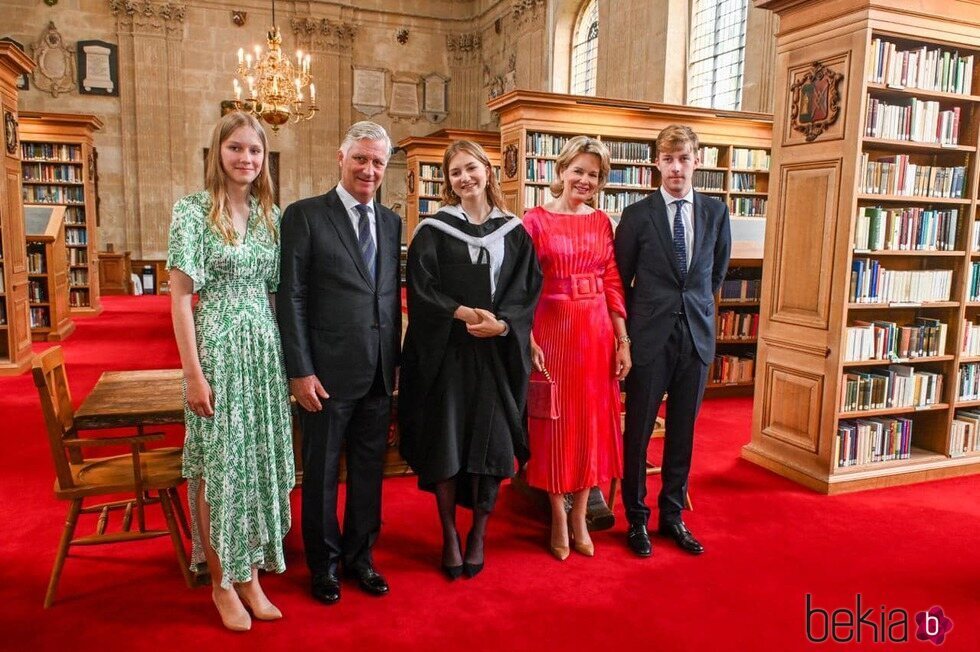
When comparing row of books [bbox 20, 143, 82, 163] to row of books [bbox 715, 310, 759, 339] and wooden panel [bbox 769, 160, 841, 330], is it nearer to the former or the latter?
row of books [bbox 715, 310, 759, 339]

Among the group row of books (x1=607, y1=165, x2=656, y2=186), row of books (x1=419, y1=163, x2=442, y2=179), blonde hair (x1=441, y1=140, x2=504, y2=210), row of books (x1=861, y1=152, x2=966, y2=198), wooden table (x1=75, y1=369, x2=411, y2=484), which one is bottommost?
wooden table (x1=75, y1=369, x2=411, y2=484)

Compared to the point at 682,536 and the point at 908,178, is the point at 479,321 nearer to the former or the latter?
the point at 682,536

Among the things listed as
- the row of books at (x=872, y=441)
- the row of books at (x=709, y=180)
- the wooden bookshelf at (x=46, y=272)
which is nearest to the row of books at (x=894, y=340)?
the row of books at (x=872, y=441)

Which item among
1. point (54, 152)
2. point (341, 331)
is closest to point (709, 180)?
point (341, 331)

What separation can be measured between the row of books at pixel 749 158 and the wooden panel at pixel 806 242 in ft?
17.2

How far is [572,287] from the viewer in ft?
9.86

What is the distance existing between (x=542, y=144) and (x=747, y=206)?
2.85 m

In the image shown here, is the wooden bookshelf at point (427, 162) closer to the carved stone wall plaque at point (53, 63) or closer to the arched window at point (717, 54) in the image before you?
the arched window at point (717, 54)

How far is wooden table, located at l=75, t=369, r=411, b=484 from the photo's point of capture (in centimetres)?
266

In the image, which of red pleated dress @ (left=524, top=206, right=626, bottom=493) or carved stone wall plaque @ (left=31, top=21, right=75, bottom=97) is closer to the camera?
red pleated dress @ (left=524, top=206, right=626, bottom=493)

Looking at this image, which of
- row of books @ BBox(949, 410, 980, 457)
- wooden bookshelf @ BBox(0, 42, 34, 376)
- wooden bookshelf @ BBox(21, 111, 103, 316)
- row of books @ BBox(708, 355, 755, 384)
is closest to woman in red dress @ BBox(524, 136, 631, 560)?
row of books @ BBox(949, 410, 980, 457)

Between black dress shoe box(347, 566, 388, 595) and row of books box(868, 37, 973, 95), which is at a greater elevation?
row of books box(868, 37, 973, 95)

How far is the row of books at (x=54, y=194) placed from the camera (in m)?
11.0

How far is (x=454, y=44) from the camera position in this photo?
1756 centimetres
